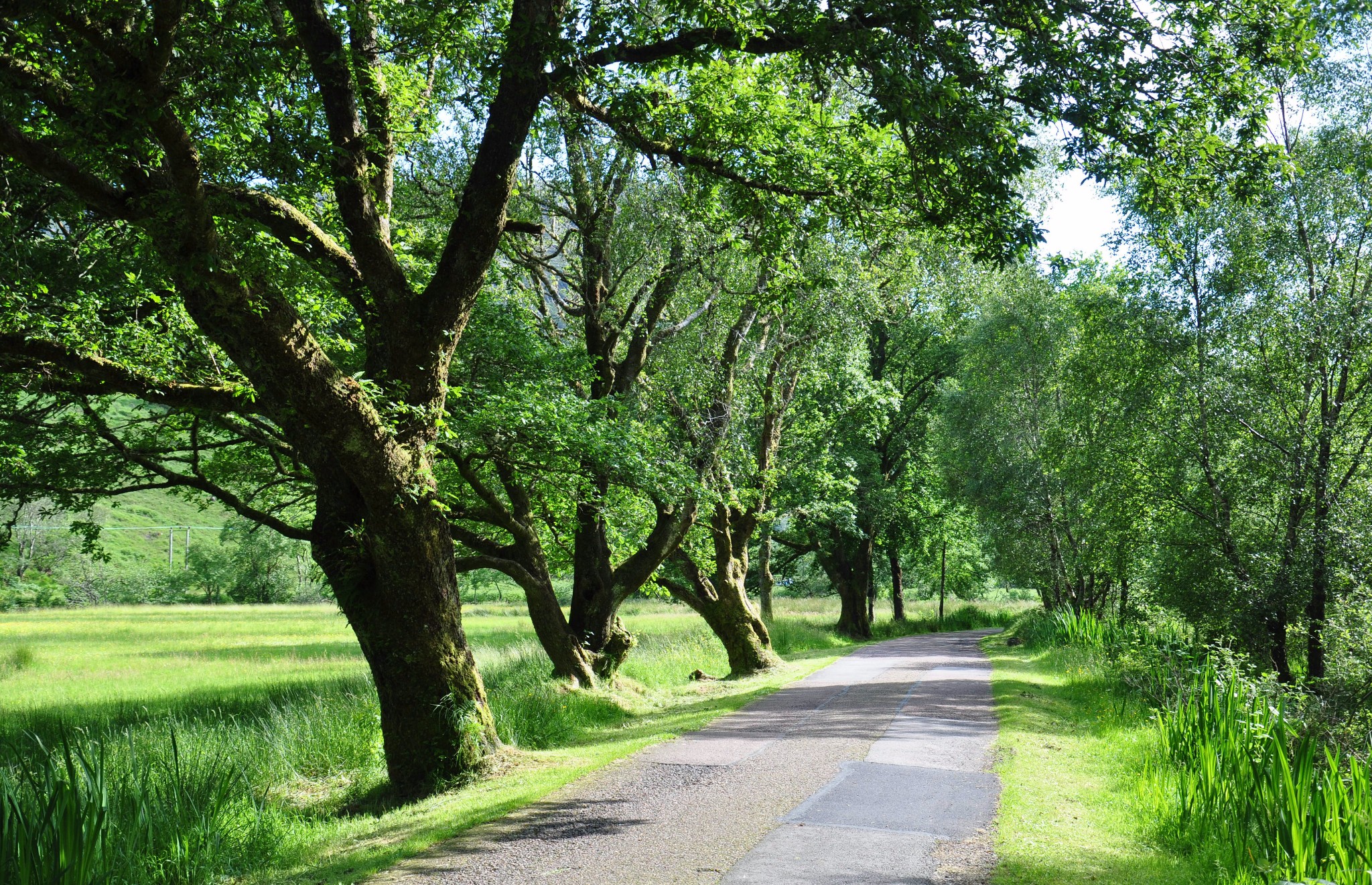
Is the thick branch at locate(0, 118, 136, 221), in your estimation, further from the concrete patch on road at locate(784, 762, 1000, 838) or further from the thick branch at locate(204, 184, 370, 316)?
the concrete patch on road at locate(784, 762, 1000, 838)

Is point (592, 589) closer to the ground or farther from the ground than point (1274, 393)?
closer to the ground

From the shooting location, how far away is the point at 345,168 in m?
8.23

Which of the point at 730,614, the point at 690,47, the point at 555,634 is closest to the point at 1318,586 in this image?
the point at 730,614

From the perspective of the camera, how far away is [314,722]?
424 inches

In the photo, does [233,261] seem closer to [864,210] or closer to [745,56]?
[745,56]

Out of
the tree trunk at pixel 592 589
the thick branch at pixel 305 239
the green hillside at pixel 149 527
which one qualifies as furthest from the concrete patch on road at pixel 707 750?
the green hillside at pixel 149 527

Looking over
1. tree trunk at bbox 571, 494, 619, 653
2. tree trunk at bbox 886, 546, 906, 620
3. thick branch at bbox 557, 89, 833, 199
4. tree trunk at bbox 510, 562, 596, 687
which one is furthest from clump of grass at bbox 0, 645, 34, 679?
tree trunk at bbox 886, 546, 906, 620

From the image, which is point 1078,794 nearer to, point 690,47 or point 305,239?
point 690,47

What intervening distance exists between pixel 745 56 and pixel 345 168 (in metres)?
3.94

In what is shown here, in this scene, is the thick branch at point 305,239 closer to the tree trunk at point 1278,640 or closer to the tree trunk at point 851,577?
the tree trunk at point 1278,640

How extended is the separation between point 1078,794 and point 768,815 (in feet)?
8.91

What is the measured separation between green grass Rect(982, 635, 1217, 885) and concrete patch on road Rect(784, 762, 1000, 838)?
205mm

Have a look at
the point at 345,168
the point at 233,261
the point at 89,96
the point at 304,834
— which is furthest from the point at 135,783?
the point at 345,168

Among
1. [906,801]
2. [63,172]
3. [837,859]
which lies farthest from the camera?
[906,801]
